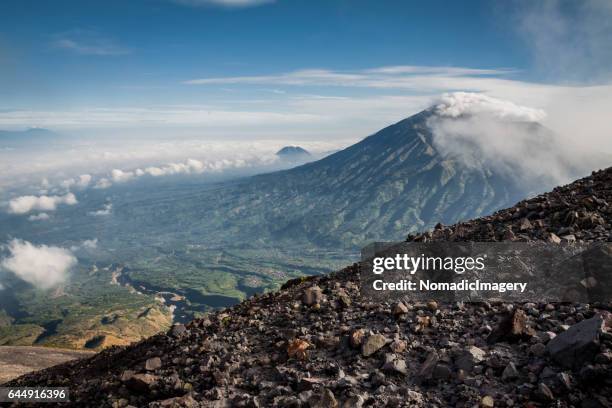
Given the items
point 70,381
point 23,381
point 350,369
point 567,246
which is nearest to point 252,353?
point 350,369

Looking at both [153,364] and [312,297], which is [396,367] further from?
[153,364]

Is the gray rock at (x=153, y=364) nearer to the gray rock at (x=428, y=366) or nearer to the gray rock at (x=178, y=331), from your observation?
the gray rock at (x=178, y=331)

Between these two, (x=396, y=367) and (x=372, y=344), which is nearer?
(x=396, y=367)

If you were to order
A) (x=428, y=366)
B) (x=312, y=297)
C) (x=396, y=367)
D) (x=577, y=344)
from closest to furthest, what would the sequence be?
(x=577, y=344) < (x=428, y=366) < (x=396, y=367) < (x=312, y=297)

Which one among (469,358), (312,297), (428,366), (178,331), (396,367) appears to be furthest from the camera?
(178,331)

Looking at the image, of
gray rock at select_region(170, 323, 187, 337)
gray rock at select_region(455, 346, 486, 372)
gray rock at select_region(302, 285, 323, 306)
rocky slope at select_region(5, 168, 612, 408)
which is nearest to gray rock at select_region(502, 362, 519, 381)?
rocky slope at select_region(5, 168, 612, 408)

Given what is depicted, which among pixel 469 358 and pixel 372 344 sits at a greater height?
pixel 469 358

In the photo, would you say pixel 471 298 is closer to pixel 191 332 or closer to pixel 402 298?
pixel 402 298

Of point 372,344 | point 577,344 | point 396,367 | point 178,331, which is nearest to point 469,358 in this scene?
point 396,367

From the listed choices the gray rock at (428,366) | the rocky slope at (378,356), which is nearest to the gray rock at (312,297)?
the rocky slope at (378,356)
